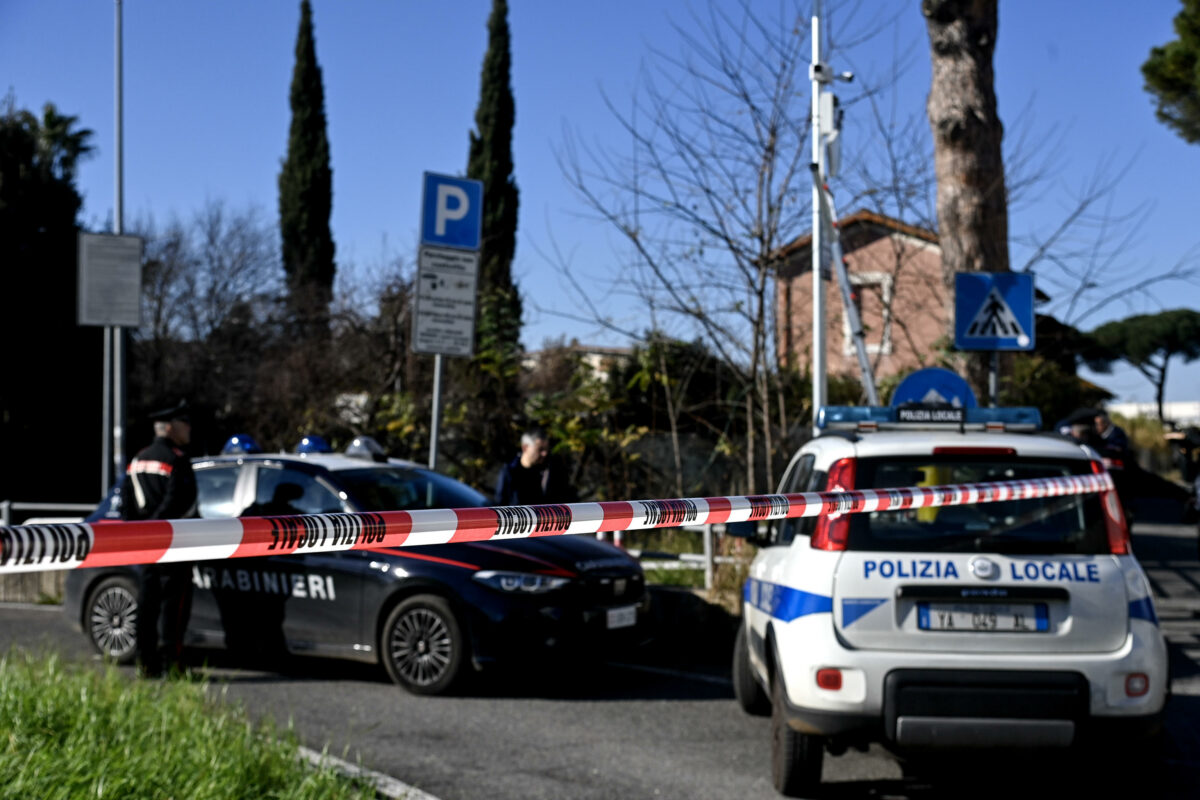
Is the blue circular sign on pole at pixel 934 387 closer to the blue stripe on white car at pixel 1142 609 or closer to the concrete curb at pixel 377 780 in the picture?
the blue stripe on white car at pixel 1142 609

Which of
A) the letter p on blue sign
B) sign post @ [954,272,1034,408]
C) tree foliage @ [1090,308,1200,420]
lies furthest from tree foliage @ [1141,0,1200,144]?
tree foliage @ [1090,308,1200,420]

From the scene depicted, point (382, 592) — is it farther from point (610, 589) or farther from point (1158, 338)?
point (1158, 338)

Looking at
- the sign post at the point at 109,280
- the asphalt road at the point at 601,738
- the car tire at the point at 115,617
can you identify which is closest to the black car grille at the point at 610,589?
the asphalt road at the point at 601,738

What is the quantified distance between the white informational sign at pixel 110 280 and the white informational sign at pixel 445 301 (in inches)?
189

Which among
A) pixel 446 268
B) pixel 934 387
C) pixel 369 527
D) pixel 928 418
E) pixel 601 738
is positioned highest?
pixel 446 268

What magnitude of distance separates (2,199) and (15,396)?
166 inches

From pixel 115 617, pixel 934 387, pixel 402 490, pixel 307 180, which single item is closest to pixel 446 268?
pixel 402 490

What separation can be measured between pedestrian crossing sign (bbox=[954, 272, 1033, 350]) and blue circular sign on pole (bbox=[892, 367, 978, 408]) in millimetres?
624

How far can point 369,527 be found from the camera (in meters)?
3.30

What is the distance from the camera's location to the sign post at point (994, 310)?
10.2 metres

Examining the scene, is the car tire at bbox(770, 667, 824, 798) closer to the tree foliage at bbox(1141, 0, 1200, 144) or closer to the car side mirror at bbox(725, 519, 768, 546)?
the car side mirror at bbox(725, 519, 768, 546)

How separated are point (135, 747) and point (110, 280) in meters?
9.72

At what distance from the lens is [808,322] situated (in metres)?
17.3

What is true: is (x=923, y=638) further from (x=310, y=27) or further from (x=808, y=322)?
(x=310, y=27)
